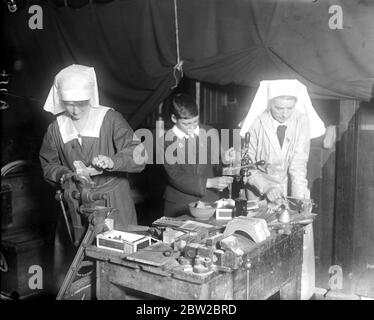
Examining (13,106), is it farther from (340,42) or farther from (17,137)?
(340,42)

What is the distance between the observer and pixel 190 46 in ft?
15.1

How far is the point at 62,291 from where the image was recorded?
3.05 m

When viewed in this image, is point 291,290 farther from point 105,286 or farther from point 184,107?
point 184,107

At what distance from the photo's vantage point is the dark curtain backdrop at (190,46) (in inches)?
156

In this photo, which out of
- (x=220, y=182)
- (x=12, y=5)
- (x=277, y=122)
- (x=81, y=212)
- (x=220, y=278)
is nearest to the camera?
(x=220, y=278)

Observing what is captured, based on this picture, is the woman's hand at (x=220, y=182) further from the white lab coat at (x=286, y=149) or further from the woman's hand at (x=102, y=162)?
the woman's hand at (x=102, y=162)

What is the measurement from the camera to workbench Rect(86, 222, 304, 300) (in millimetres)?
2641

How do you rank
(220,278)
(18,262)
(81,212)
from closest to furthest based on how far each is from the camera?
(220,278) → (81,212) → (18,262)

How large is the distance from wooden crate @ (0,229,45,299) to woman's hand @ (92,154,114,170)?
1.85 m

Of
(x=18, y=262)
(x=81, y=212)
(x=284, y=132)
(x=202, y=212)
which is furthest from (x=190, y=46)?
(x=18, y=262)

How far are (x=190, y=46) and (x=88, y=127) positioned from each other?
135 cm

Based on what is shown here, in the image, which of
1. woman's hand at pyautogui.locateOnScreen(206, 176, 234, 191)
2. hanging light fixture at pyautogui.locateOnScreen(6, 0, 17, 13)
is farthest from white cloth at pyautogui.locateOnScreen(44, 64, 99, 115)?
hanging light fixture at pyautogui.locateOnScreen(6, 0, 17, 13)

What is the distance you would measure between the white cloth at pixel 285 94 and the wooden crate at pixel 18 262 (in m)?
2.42

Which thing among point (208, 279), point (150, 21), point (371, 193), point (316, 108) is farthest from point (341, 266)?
point (150, 21)
